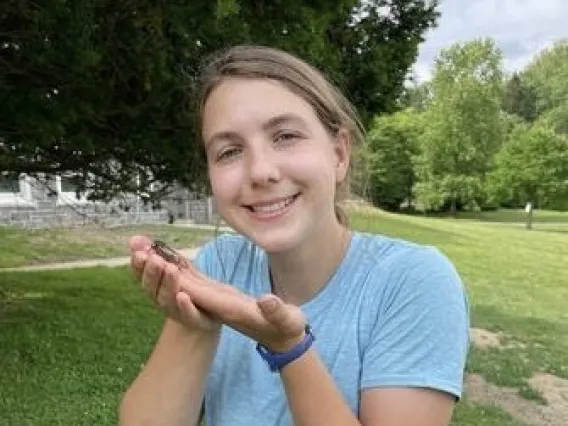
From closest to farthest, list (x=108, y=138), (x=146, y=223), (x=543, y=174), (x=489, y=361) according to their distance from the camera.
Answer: (x=108, y=138)
(x=489, y=361)
(x=146, y=223)
(x=543, y=174)

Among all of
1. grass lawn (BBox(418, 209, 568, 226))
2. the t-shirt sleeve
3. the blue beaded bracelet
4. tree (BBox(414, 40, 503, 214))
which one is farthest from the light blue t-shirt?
grass lawn (BBox(418, 209, 568, 226))

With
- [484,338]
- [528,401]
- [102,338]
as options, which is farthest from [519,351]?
[102,338]

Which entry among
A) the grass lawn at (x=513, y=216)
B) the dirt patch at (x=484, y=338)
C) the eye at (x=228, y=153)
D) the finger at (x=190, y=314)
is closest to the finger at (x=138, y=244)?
the finger at (x=190, y=314)

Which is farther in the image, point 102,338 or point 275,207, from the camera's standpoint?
point 102,338

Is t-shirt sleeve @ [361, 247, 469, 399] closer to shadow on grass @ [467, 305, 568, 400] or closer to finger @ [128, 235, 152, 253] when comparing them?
finger @ [128, 235, 152, 253]

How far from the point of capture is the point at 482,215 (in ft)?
157

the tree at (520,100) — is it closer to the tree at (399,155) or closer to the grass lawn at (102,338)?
the tree at (399,155)

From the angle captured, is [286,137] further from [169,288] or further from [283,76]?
[169,288]

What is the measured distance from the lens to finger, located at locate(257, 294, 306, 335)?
1146 mm

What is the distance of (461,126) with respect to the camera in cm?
4094

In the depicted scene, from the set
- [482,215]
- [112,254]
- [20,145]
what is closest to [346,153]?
[20,145]

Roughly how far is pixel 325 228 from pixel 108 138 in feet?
17.9

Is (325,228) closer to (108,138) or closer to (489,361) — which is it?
(108,138)

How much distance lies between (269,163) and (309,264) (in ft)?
0.69
